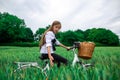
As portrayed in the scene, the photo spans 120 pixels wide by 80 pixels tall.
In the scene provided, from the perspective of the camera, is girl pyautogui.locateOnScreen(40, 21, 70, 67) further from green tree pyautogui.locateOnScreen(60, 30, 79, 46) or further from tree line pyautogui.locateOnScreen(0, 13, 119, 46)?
green tree pyautogui.locateOnScreen(60, 30, 79, 46)

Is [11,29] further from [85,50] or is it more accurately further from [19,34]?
[85,50]

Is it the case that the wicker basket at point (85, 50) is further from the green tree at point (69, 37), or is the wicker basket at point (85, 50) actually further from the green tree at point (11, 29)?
the green tree at point (69, 37)

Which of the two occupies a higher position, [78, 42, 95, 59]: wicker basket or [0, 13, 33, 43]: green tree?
[0, 13, 33, 43]: green tree

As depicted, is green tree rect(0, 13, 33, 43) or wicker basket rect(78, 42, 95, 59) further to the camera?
green tree rect(0, 13, 33, 43)

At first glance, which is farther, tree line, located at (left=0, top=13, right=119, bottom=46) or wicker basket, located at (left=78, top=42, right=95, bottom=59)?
tree line, located at (left=0, top=13, right=119, bottom=46)

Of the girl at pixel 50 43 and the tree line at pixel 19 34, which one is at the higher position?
the tree line at pixel 19 34

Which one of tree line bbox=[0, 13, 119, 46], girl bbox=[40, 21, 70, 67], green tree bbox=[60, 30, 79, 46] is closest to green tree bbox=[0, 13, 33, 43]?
tree line bbox=[0, 13, 119, 46]

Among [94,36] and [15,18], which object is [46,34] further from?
[94,36]

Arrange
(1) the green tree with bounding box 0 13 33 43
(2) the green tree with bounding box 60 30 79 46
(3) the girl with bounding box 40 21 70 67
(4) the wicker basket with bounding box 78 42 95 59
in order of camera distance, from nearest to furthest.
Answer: (3) the girl with bounding box 40 21 70 67
(4) the wicker basket with bounding box 78 42 95 59
(1) the green tree with bounding box 0 13 33 43
(2) the green tree with bounding box 60 30 79 46

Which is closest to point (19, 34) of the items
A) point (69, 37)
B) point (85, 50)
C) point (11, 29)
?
point (11, 29)

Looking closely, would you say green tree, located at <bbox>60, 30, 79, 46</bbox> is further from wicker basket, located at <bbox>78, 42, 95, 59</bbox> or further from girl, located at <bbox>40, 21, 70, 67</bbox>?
girl, located at <bbox>40, 21, 70, 67</bbox>

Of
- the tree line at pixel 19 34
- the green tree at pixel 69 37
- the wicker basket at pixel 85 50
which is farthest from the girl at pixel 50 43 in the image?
the green tree at pixel 69 37

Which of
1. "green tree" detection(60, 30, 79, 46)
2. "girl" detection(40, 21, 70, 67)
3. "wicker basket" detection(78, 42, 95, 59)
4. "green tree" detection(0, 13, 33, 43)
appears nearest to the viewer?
"girl" detection(40, 21, 70, 67)

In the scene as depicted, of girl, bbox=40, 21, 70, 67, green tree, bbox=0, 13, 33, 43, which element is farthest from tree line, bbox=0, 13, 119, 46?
girl, bbox=40, 21, 70, 67
